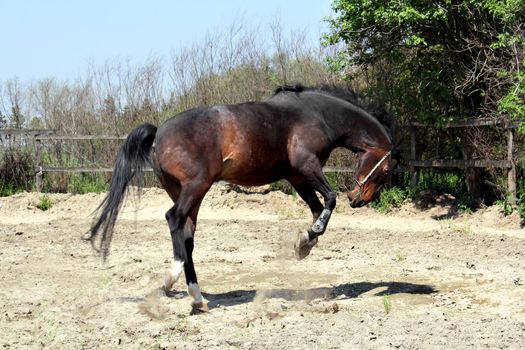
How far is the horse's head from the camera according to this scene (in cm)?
820

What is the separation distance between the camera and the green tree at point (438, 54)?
41.3 ft

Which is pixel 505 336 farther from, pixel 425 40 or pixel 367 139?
pixel 425 40

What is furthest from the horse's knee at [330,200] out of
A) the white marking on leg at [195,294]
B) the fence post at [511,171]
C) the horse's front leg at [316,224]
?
the fence post at [511,171]

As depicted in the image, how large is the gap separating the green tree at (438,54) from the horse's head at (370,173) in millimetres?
4631

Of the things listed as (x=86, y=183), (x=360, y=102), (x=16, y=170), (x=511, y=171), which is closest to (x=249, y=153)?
(x=360, y=102)

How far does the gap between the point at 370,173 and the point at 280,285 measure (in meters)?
1.67

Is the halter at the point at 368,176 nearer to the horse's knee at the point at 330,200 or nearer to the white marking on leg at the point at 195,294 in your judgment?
the horse's knee at the point at 330,200

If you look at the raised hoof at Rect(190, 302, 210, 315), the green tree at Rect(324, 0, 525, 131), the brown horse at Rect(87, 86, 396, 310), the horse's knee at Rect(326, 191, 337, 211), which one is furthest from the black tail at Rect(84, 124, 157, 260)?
the green tree at Rect(324, 0, 525, 131)

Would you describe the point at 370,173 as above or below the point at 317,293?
above

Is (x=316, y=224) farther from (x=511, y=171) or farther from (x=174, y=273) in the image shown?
(x=511, y=171)

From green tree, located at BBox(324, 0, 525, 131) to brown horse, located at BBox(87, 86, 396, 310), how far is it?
4.83 m

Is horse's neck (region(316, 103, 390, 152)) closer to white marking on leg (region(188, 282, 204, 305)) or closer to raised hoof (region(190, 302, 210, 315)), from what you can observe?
white marking on leg (region(188, 282, 204, 305))

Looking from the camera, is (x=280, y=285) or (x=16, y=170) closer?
(x=280, y=285)

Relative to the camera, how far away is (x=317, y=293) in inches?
312
